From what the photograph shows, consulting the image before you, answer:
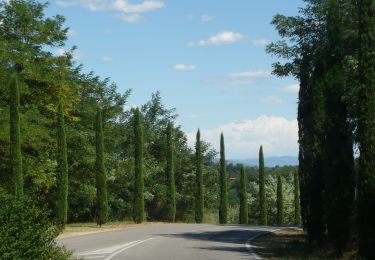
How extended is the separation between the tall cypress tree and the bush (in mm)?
8657

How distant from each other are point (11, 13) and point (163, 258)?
89.0 feet

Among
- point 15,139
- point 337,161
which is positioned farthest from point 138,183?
point 337,161

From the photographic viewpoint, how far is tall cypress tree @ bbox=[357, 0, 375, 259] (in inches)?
575

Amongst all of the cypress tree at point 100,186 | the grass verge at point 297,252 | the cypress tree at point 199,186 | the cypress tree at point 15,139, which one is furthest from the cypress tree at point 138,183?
the grass verge at point 297,252

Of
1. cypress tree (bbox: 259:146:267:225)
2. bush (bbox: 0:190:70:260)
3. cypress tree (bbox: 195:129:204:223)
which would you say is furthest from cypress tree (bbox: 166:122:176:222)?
bush (bbox: 0:190:70:260)

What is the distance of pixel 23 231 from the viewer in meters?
9.77

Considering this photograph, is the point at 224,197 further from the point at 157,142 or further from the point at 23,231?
the point at 23,231

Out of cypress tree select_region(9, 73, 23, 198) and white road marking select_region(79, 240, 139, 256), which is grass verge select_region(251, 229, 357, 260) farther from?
cypress tree select_region(9, 73, 23, 198)

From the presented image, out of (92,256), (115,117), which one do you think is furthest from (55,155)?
(92,256)

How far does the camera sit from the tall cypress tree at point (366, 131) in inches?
575

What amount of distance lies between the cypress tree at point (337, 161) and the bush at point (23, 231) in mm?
9946

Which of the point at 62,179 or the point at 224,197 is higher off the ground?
the point at 62,179

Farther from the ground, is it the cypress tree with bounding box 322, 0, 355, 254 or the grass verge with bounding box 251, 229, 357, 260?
the cypress tree with bounding box 322, 0, 355, 254

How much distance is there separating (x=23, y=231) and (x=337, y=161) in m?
11.7
